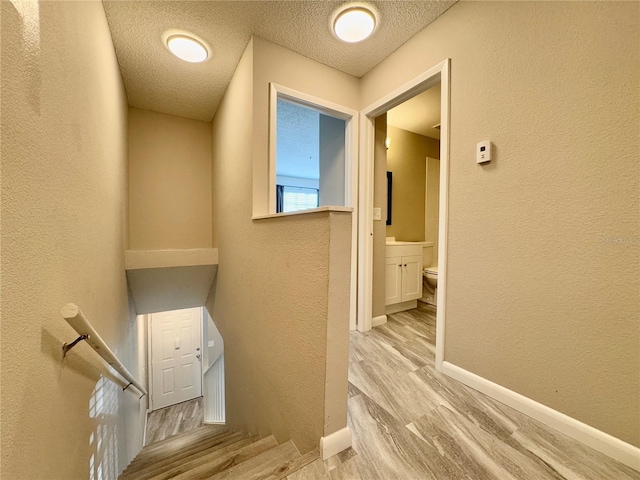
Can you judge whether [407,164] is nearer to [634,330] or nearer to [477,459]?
[634,330]

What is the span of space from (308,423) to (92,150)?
181 centimetres

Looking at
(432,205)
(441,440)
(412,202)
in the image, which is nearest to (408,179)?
(412,202)

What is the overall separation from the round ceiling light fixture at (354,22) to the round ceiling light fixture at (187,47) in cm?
105

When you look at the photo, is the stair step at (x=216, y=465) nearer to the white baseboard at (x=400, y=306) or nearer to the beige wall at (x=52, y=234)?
the beige wall at (x=52, y=234)

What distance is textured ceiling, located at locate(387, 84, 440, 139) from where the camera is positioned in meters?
2.52

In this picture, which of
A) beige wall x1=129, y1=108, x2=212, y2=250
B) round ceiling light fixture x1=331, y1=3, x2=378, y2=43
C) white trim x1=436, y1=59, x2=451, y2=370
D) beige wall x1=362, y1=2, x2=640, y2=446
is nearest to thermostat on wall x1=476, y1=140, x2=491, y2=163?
beige wall x1=362, y1=2, x2=640, y2=446

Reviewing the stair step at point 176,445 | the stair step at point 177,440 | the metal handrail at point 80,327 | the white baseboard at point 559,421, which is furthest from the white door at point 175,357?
the white baseboard at point 559,421

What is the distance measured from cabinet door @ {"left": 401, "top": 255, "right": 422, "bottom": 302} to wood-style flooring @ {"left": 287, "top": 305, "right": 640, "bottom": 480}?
3.92ft

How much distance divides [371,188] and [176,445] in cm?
343

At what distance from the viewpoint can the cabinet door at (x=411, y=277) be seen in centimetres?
271

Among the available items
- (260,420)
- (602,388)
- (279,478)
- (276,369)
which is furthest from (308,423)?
(602,388)

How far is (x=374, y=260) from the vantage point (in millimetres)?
2301

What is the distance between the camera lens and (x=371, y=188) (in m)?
2.20

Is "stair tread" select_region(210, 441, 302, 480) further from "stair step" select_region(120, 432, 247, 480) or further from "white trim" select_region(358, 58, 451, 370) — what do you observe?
"white trim" select_region(358, 58, 451, 370)
